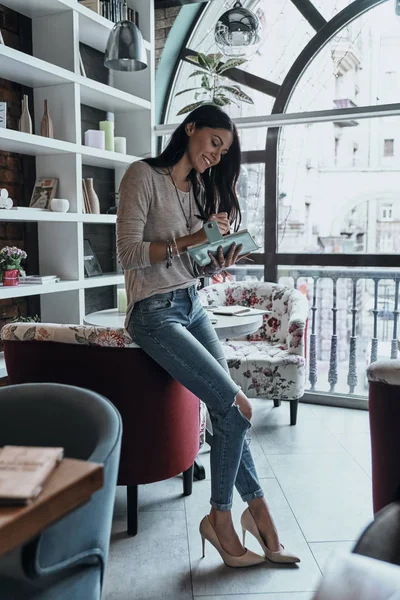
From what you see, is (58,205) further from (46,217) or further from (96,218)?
(96,218)

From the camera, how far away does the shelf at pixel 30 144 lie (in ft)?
9.09

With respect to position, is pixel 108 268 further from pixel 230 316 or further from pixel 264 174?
pixel 230 316

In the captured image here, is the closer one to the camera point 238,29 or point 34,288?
point 34,288

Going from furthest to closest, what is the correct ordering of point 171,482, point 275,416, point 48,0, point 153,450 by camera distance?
point 275,416 → point 48,0 → point 171,482 → point 153,450

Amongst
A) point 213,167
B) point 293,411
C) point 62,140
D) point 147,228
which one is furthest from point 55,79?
point 293,411

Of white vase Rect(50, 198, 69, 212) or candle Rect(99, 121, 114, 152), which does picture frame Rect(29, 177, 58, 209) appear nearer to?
white vase Rect(50, 198, 69, 212)

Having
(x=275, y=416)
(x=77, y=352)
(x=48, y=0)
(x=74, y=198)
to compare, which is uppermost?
(x=48, y=0)

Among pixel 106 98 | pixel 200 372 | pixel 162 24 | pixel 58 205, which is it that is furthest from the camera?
pixel 162 24

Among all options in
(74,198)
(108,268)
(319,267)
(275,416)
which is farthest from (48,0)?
(275,416)

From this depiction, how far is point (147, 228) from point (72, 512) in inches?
46.0

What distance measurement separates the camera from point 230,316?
2.68m

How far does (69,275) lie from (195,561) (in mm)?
1894

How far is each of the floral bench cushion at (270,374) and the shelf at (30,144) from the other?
1518 mm

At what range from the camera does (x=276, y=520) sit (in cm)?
221
